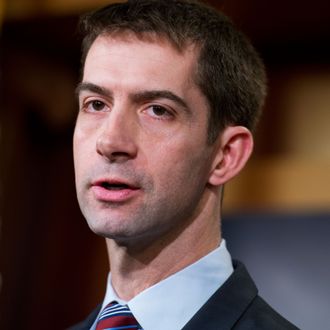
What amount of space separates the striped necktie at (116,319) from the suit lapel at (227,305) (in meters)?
0.11

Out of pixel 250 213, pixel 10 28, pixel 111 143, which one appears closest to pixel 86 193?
pixel 111 143

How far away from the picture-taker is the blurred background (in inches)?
122

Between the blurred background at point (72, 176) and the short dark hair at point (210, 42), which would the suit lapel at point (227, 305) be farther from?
the blurred background at point (72, 176)

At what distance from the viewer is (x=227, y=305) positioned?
4.98 feet

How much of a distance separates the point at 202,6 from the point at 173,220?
0.48 m

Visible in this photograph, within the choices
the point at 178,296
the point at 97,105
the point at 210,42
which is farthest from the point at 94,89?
the point at 178,296

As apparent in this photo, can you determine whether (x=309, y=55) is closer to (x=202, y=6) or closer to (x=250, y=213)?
(x=250, y=213)

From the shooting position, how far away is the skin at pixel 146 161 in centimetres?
150

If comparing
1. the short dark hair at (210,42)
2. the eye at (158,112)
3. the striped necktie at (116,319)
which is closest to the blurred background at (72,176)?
the short dark hair at (210,42)

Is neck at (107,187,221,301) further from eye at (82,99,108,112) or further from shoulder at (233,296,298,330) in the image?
eye at (82,99,108,112)

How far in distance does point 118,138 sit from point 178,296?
1.08 feet

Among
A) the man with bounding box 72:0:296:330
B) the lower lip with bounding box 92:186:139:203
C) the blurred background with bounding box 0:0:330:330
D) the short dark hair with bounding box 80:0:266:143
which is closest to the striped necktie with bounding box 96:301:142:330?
the man with bounding box 72:0:296:330

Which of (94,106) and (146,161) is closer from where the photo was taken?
(146,161)

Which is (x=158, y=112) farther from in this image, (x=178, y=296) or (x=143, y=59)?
(x=178, y=296)
